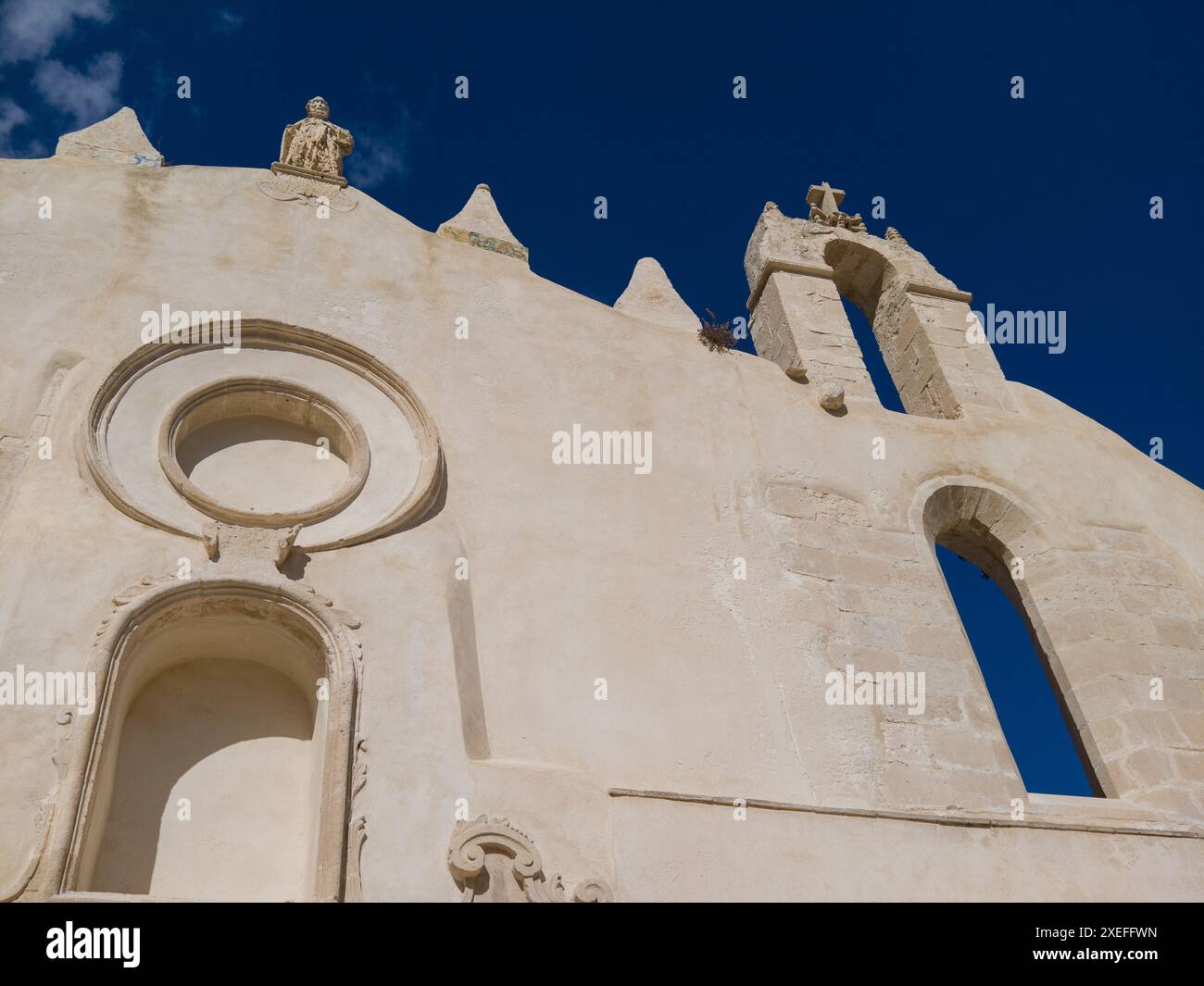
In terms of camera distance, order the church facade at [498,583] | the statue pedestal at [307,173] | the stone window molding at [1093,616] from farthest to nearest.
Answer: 1. the statue pedestal at [307,173]
2. the stone window molding at [1093,616]
3. the church facade at [498,583]

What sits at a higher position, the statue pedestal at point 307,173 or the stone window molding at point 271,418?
the statue pedestal at point 307,173

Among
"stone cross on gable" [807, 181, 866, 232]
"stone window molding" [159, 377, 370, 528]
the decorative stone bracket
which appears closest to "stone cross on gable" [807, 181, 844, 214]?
"stone cross on gable" [807, 181, 866, 232]

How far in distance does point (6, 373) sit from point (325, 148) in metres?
3.49

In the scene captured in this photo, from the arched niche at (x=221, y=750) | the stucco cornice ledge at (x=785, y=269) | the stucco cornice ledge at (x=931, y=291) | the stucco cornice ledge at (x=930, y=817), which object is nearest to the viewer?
the arched niche at (x=221, y=750)

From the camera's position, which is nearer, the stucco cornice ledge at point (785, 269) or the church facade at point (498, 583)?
the church facade at point (498, 583)

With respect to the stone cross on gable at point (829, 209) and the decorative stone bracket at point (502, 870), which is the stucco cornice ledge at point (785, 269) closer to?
the stone cross on gable at point (829, 209)

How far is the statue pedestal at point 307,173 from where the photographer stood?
28.9 ft

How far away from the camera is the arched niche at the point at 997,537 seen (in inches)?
326

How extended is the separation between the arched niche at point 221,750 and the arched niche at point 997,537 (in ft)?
14.6

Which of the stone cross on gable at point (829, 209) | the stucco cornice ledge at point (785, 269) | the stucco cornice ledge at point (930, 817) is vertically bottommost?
the stucco cornice ledge at point (930, 817)

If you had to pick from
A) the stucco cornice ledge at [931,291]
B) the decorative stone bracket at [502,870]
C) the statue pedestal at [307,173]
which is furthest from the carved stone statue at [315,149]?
the decorative stone bracket at [502,870]

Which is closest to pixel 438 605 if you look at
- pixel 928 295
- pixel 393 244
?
pixel 393 244

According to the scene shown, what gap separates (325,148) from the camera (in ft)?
30.0
